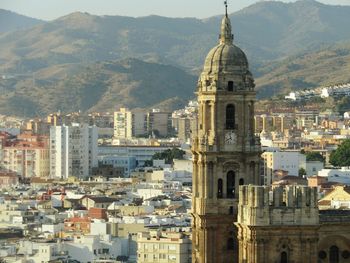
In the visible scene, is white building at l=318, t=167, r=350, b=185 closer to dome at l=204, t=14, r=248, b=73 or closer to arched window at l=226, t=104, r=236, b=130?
dome at l=204, t=14, r=248, b=73

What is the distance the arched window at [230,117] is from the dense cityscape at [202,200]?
0.17 ft

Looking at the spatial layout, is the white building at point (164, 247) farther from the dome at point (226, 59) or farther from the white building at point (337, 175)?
the white building at point (337, 175)

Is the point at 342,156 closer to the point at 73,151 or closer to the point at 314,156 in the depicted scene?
the point at 314,156

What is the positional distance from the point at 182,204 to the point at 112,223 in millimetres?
15589

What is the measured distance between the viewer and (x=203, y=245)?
66.9m

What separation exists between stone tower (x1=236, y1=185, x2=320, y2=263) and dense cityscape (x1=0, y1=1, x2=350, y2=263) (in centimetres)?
3

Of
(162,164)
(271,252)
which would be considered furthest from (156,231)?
(162,164)

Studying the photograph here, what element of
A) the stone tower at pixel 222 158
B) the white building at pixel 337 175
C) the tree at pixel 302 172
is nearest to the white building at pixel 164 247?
the stone tower at pixel 222 158

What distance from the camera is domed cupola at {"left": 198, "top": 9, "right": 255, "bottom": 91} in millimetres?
67750

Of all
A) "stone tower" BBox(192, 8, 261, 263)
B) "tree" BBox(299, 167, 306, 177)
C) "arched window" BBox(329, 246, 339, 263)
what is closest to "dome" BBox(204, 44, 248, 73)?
"stone tower" BBox(192, 8, 261, 263)

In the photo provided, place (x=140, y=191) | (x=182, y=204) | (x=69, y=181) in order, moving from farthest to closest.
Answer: (x=69, y=181), (x=140, y=191), (x=182, y=204)

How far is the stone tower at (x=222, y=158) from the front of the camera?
219 feet

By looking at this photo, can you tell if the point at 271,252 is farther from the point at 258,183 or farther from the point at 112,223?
the point at 112,223

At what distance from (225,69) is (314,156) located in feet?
391
